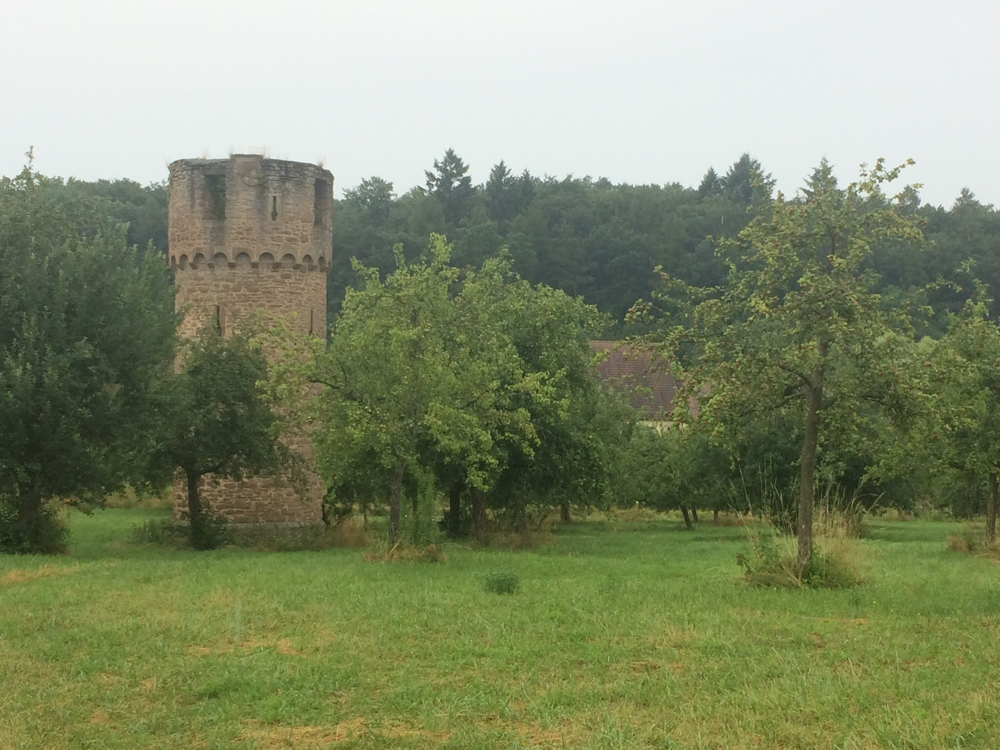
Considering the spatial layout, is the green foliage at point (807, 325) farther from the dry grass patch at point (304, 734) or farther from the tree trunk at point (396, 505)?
the dry grass patch at point (304, 734)

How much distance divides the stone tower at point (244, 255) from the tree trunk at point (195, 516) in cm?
272

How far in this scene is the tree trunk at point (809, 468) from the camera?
12.1m

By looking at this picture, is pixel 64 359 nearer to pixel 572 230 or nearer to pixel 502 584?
pixel 502 584

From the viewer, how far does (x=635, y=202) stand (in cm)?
6994

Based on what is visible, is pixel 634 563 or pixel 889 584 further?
pixel 634 563

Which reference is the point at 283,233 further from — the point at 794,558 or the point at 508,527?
the point at 794,558

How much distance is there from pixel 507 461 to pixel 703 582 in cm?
961

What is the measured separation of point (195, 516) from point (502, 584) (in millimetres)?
12601

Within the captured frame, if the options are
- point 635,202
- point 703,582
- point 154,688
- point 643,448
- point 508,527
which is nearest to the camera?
point 154,688

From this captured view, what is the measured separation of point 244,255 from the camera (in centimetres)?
2603

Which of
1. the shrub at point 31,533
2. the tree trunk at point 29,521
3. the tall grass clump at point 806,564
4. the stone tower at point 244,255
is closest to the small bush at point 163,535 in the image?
the stone tower at point 244,255

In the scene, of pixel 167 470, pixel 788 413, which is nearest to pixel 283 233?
pixel 167 470

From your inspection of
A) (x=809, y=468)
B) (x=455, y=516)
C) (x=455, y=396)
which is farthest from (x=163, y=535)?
(x=809, y=468)

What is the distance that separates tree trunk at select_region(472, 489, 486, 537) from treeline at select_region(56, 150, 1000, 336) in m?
30.4
